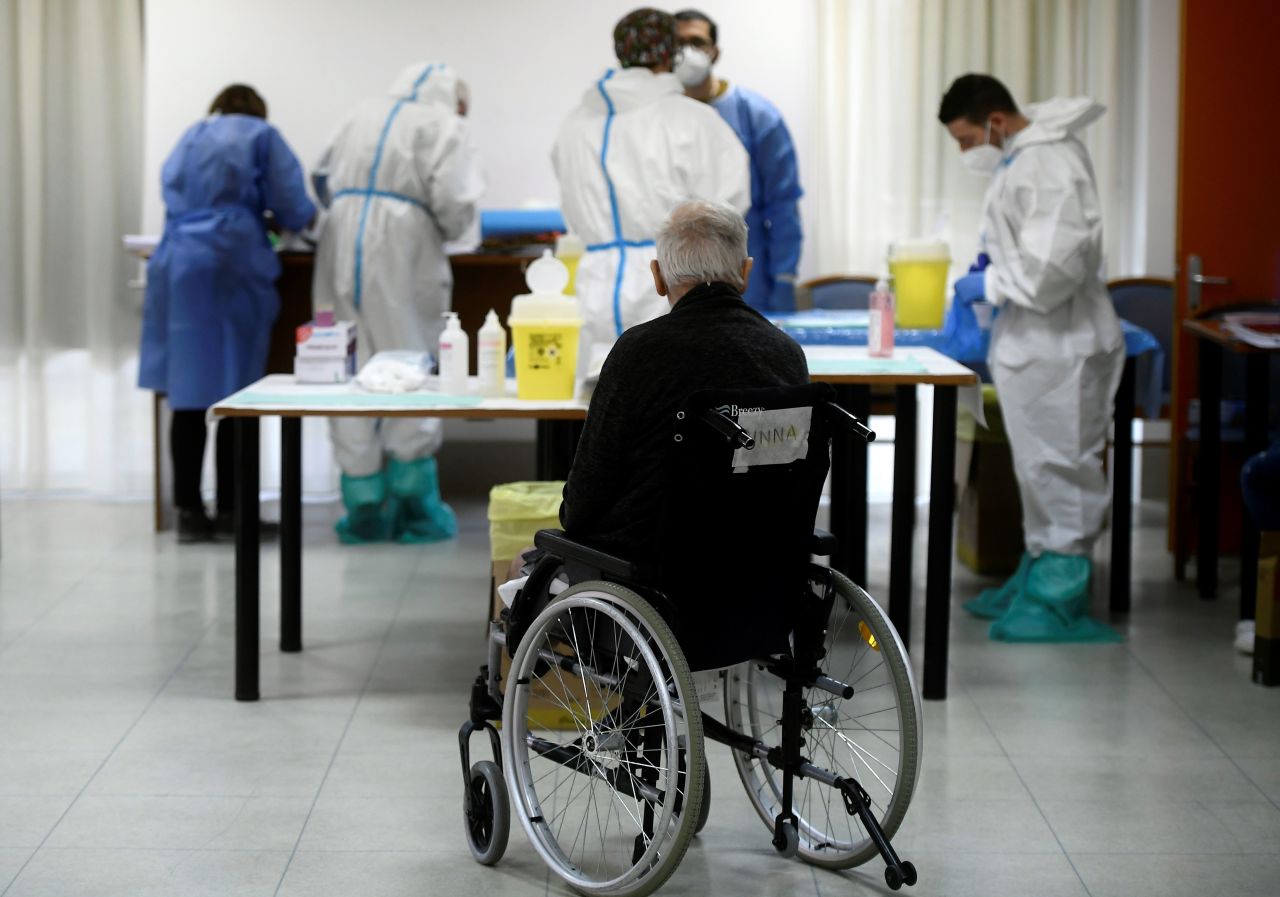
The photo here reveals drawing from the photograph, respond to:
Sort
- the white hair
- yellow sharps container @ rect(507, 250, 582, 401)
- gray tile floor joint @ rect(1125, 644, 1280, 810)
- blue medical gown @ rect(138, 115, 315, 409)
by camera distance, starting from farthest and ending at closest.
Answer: blue medical gown @ rect(138, 115, 315, 409)
yellow sharps container @ rect(507, 250, 582, 401)
gray tile floor joint @ rect(1125, 644, 1280, 810)
the white hair

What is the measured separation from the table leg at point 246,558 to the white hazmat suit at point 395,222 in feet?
5.21

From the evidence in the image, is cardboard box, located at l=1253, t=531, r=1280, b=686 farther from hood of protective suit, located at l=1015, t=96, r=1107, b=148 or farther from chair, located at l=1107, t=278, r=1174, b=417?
chair, located at l=1107, t=278, r=1174, b=417

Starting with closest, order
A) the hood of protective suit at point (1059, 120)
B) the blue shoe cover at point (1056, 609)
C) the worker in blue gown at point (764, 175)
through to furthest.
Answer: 1. the hood of protective suit at point (1059, 120)
2. the blue shoe cover at point (1056, 609)
3. the worker in blue gown at point (764, 175)

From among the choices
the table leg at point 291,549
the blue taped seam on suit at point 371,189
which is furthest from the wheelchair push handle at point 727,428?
the blue taped seam on suit at point 371,189

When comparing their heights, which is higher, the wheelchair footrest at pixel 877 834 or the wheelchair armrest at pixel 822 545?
the wheelchair armrest at pixel 822 545

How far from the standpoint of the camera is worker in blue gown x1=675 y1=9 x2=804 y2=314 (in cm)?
488

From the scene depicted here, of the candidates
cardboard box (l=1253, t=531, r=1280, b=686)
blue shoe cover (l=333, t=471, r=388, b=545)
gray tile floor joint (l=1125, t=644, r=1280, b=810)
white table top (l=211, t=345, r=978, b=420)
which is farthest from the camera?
blue shoe cover (l=333, t=471, r=388, b=545)

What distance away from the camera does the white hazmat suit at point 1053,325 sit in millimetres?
3855

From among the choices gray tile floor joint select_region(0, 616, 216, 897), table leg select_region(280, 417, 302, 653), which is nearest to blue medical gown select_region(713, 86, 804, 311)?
table leg select_region(280, 417, 302, 653)

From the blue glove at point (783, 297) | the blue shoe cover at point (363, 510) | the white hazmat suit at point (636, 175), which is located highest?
the white hazmat suit at point (636, 175)

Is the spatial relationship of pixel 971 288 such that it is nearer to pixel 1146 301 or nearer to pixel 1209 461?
pixel 1209 461

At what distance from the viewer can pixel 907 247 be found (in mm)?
4484

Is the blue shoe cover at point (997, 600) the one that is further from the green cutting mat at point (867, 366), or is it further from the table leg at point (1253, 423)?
the green cutting mat at point (867, 366)

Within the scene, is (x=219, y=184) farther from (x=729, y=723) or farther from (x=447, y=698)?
(x=729, y=723)
